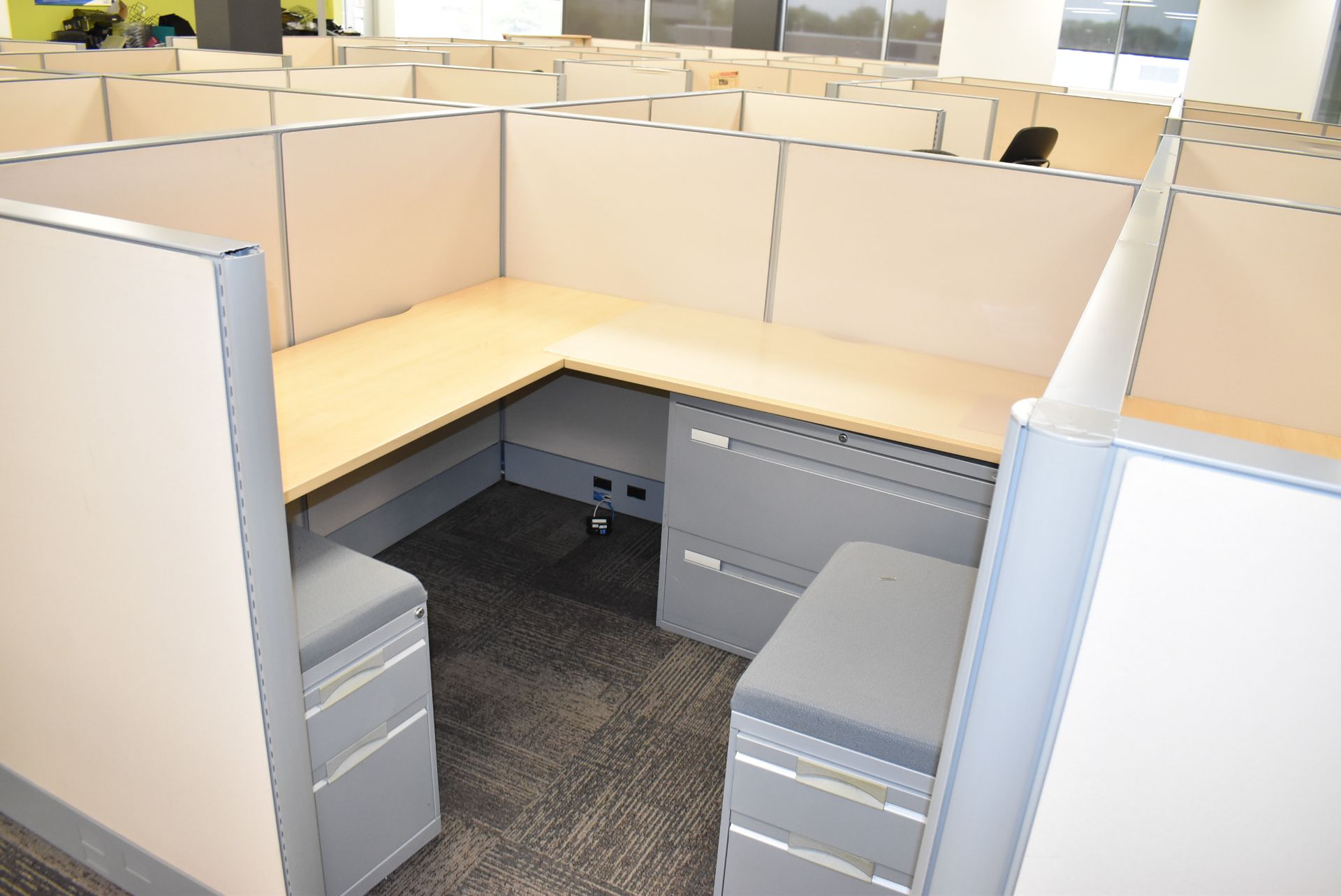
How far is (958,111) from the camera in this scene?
401 cm

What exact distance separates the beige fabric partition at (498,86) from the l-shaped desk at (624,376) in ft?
5.57

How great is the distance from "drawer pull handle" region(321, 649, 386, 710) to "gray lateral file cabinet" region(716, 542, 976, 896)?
54 cm

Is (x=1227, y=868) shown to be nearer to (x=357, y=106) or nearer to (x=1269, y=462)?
(x=1269, y=462)

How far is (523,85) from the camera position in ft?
12.6

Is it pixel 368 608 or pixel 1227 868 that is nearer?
pixel 1227 868

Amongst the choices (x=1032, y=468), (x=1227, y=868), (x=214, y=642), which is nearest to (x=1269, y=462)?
(x=1032, y=468)

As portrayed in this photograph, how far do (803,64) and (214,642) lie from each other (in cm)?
593

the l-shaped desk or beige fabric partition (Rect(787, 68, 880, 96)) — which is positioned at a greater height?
beige fabric partition (Rect(787, 68, 880, 96))

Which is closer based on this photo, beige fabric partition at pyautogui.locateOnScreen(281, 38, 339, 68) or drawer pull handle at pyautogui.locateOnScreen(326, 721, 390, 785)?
drawer pull handle at pyautogui.locateOnScreen(326, 721, 390, 785)

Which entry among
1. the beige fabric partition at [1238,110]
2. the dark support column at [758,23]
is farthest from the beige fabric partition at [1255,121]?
the dark support column at [758,23]

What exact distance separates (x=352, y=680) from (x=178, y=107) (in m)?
2.24

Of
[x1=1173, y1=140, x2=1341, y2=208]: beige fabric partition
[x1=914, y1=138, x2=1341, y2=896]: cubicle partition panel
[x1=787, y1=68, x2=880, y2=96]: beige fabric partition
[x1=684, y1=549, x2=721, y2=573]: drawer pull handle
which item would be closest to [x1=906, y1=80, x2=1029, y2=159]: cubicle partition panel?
[x1=787, y1=68, x2=880, y2=96]: beige fabric partition

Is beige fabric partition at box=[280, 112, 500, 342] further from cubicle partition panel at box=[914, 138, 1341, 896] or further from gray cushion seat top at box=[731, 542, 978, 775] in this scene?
cubicle partition panel at box=[914, 138, 1341, 896]

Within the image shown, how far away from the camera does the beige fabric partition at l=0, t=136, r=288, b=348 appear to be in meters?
1.51
